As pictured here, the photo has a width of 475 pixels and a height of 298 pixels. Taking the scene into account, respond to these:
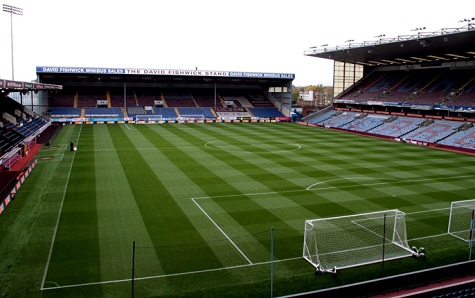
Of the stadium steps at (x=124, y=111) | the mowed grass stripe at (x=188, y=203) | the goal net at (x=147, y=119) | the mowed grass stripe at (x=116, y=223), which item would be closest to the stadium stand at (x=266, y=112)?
the goal net at (x=147, y=119)

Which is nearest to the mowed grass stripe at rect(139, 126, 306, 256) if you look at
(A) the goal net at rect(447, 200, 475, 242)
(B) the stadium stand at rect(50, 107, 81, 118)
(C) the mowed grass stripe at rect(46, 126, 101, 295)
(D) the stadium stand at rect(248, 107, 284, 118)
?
(C) the mowed grass stripe at rect(46, 126, 101, 295)

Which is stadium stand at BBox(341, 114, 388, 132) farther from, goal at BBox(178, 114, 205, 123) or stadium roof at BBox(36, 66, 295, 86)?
goal at BBox(178, 114, 205, 123)

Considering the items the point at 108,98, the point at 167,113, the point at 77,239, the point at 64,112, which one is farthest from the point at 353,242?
the point at 108,98

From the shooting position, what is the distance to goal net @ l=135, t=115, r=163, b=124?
63.4 meters

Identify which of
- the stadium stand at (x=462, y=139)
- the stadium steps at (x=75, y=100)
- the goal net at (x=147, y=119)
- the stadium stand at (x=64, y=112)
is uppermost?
the stadium steps at (x=75, y=100)

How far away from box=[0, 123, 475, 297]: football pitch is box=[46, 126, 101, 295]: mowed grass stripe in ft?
0.19

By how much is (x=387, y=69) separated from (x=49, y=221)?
64741 millimetres

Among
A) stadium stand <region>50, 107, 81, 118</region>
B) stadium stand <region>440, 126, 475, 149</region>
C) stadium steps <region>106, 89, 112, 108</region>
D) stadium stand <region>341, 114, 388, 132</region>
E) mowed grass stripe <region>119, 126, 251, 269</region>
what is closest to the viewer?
mowed grass stripe <region>119, 126, 251, 269</region>

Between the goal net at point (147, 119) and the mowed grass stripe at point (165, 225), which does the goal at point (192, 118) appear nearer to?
the goal net at point (147, 119)

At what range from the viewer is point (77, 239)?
49.4 ft

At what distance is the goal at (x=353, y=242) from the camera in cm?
1364

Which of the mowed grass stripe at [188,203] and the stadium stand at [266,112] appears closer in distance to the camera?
the mowed grass stripe at [188,203]

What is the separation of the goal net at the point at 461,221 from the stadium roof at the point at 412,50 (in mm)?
26122

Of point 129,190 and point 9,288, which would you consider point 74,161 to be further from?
point 9,288
